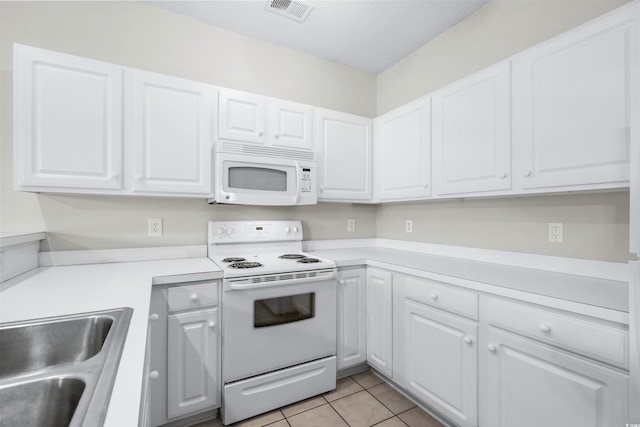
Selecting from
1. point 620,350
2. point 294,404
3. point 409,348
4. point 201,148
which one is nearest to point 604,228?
point 620,350

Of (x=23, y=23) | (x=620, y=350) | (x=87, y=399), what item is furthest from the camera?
(x=23, y=23)

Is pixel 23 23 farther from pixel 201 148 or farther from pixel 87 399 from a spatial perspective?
pixel 87 399

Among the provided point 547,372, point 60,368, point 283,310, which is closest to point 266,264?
point 283,310

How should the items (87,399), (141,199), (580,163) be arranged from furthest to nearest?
1. (141,199)
2. (580,163)
3. (87,399)

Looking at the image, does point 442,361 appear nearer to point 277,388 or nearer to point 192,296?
point 277,388

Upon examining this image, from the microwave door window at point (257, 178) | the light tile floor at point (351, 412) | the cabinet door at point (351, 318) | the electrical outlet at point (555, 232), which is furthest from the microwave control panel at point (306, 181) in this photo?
the electrical outlet at point (555, 232)

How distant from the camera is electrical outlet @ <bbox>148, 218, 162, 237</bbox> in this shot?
2.06 meters

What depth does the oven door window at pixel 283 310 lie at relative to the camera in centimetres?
178

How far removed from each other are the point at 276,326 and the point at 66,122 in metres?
1.66

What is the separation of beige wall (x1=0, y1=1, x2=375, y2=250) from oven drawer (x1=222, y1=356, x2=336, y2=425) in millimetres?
1072

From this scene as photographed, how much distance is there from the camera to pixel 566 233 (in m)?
1.62

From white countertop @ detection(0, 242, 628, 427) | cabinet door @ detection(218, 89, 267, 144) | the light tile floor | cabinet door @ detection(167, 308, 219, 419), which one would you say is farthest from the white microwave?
the light tile floor

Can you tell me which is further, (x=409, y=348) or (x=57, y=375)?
(x=409, y=348)

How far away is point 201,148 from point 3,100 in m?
1.12
